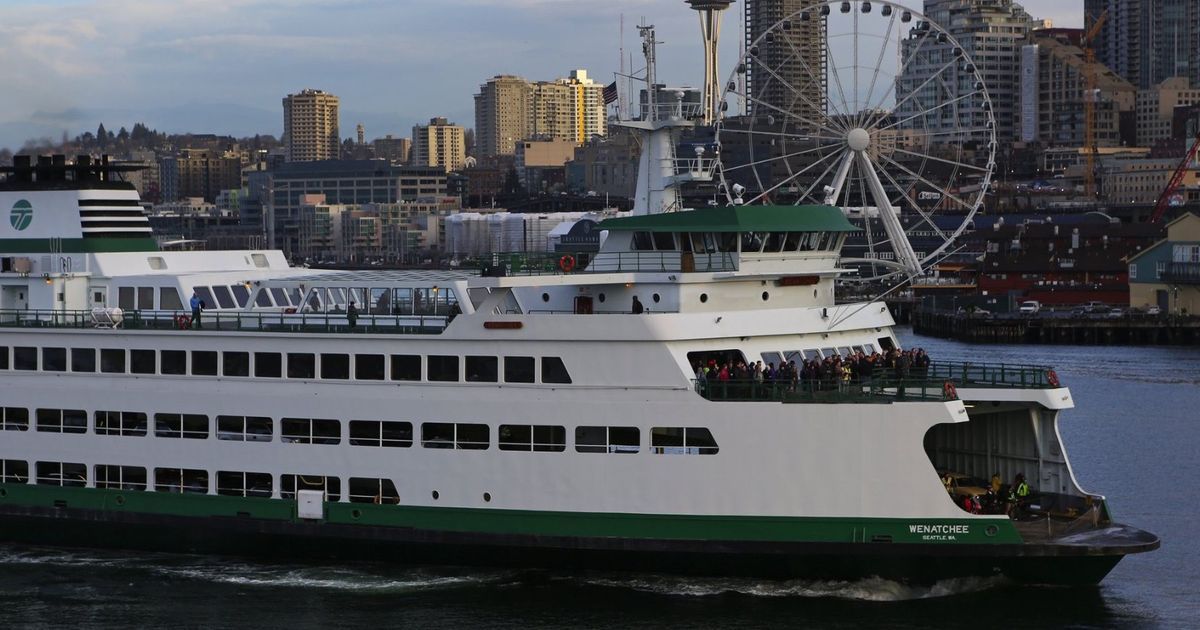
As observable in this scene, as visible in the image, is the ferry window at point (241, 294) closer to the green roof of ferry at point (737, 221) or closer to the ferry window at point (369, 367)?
the ferry window at point (369, 367)

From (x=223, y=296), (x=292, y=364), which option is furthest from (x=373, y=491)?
(x=223, y=296)

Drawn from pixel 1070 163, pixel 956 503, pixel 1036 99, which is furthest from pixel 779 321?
pixel 1036 99

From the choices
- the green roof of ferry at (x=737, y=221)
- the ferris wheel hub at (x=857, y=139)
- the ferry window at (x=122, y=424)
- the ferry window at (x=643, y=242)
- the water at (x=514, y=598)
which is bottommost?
the water at (x=514, y=598)

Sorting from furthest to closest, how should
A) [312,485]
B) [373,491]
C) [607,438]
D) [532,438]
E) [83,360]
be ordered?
[83,360] → [312,485] → [373,491] → [532,438] → [607,438]

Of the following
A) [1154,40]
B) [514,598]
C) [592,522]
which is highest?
[1154,40]

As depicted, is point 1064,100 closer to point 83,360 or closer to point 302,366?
point 83,360

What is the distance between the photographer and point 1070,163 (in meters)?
170

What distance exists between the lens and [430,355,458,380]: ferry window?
21.6 m

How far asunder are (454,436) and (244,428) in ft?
9.54

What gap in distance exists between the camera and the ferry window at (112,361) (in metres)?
23.3

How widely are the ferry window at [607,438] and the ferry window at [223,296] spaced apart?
6313 millimetres

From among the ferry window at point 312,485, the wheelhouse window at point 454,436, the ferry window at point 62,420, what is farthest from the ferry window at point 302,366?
the ferry window at point 62,420

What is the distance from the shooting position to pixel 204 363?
74.8 feet

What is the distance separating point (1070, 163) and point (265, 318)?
15552 cm
